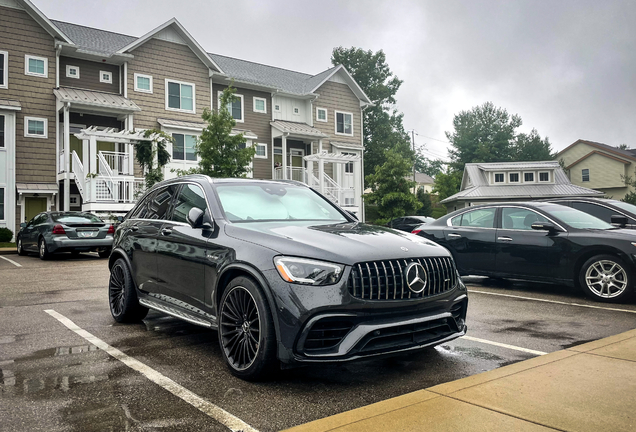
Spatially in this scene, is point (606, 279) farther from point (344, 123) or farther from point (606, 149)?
point (606, 149)

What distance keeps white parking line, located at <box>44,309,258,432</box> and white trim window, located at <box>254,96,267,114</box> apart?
2649 cm

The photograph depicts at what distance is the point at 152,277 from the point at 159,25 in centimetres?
2384

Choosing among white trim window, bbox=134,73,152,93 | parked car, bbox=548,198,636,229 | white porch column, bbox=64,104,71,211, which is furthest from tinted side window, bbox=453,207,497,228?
white trim window, bbox=134,73,152,93

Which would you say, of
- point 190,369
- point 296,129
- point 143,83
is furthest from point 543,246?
point 296,129

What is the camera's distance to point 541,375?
3.99m

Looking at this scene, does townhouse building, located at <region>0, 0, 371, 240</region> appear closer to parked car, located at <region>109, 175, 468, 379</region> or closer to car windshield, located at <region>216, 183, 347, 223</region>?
car windshield, located at <region>216, 183, 347, 223</region>

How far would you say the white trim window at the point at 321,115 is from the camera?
3416 cm

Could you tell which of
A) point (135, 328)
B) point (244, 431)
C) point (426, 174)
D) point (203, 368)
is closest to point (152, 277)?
point (135, 328)

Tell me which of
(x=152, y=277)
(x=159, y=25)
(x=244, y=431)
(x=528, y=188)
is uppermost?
(x=159, y=25)

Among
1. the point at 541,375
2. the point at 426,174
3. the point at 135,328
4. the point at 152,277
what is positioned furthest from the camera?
the point at 426,174

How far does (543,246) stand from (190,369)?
6.11 meters

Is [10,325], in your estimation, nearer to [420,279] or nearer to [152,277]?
[152,277]

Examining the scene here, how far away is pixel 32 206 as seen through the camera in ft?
78.2

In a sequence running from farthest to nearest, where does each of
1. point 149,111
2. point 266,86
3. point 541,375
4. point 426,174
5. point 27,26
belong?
point 426,174 < point 266,86 < point 149,111 < point 27,26 < point 541,375
